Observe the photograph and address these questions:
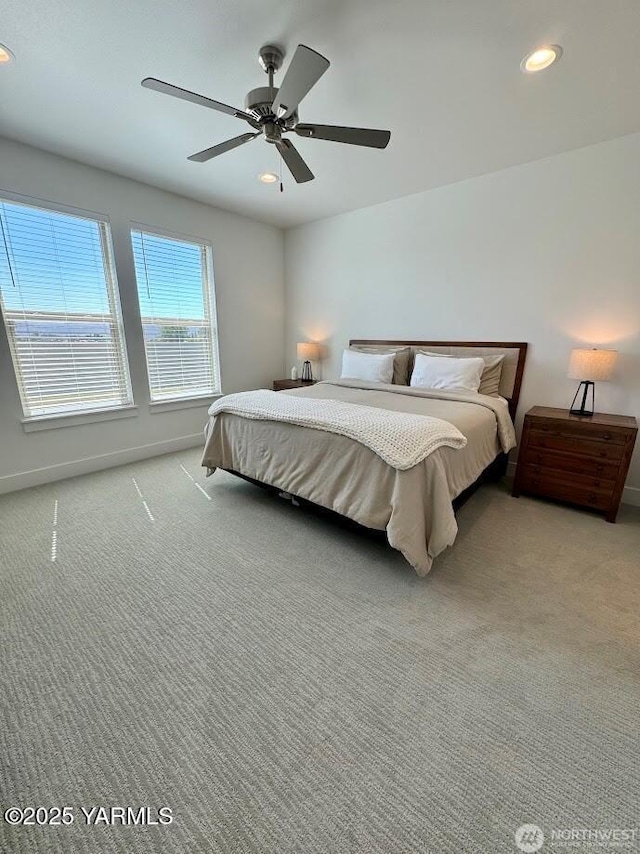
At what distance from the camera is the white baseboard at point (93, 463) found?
2.93 metres

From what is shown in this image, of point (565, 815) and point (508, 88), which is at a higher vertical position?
point (508, 88)

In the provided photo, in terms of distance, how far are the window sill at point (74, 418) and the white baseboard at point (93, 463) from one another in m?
0.36

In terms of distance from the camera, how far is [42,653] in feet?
4.66

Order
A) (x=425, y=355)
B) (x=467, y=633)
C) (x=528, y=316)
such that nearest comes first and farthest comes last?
(x=467, y=633) < (x=528, y=316) < (x=425, y=355)

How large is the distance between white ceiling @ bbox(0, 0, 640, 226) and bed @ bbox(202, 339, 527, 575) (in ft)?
5.44

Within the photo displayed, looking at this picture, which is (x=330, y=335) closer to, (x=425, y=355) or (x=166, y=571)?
(x=425, y=355)

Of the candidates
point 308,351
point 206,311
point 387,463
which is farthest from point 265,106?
point 308,351

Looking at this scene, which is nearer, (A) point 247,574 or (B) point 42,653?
(B) point 42,653

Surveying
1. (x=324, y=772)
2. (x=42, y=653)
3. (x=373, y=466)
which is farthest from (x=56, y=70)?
(x=324, y=772)

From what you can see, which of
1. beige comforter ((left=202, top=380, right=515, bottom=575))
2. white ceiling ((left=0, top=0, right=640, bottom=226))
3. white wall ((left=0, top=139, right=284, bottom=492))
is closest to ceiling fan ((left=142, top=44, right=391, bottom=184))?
white ceiling ((left=0, top=0, right=640, bottom=226))

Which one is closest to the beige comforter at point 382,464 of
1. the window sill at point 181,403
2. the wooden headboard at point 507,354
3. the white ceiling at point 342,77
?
the wooden headboard at point 507,354

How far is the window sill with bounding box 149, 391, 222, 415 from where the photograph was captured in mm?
3732

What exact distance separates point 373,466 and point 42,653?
170 centimetres

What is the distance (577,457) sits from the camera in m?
2.50
